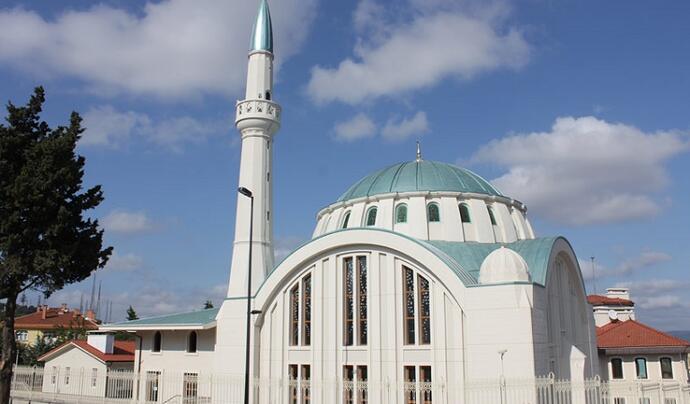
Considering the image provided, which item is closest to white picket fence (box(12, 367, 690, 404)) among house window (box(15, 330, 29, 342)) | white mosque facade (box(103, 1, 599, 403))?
white mosque facade (box(103, 1, 599, 403))

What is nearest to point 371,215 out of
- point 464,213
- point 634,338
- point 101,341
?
point 464,213

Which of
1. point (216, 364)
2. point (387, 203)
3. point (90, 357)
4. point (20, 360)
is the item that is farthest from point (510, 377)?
point (20, 360)

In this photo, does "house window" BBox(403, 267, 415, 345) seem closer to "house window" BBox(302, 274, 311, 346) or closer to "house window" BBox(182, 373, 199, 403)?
"house window" BBox(302, 274, 311, 346)

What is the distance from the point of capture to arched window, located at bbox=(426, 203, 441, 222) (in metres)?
29.5

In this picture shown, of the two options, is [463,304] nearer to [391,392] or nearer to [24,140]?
[391,392]

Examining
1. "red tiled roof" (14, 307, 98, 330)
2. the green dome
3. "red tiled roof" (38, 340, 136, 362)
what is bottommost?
"red tiled roof" (38, 340, 136, 362)

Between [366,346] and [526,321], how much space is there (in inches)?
286

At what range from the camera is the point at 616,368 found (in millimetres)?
35875

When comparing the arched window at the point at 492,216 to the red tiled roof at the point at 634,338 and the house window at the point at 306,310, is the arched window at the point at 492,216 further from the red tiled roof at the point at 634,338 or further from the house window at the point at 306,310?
the red tiled roof at the point at 634,338

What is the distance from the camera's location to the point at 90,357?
35.5 metres

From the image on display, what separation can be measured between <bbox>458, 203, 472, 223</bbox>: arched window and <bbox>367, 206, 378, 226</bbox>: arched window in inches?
165

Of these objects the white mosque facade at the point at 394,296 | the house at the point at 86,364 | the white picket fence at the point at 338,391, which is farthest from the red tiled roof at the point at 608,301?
the house at the point at 86,364

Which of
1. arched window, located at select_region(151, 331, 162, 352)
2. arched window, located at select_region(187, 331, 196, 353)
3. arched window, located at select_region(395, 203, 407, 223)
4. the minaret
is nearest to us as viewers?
arched window, located at select_region(395, 203, 407, 223)

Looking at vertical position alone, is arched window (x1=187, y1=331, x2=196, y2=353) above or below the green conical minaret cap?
below
